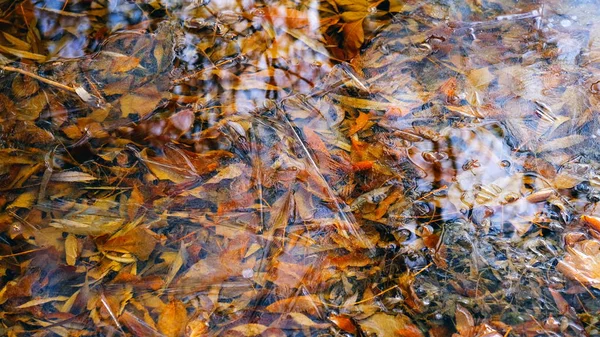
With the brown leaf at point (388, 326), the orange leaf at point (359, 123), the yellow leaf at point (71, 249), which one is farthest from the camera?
the orange leaf at point (359, 123)

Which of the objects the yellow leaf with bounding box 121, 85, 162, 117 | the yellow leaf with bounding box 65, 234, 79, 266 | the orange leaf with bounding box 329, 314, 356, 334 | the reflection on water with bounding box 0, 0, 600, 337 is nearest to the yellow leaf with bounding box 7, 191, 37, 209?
the reflection on water with bounding box 0, 0, 600, 337

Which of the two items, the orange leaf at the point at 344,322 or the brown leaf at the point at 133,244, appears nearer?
the orange leaf at the point at 344,322

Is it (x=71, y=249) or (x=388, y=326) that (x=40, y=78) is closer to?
(x=71, y=249)

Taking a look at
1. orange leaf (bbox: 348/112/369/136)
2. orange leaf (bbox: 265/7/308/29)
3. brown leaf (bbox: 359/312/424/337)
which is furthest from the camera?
orange leaf (bbox: 265/7/308/29)

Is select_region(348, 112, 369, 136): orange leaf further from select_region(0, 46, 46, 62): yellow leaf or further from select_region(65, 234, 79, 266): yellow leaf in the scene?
select_region(0, 46, 46, 62): yellow leaf

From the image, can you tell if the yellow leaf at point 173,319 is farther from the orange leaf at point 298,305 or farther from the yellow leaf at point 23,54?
the yellow leaf at point 23,54

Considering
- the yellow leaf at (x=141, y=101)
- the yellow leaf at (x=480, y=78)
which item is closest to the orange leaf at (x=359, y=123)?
the yellow leaf at (x=480, y=78)

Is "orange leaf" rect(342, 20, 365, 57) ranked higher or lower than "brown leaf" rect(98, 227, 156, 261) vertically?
higher

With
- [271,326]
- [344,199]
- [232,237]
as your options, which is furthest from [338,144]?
[271,326]
